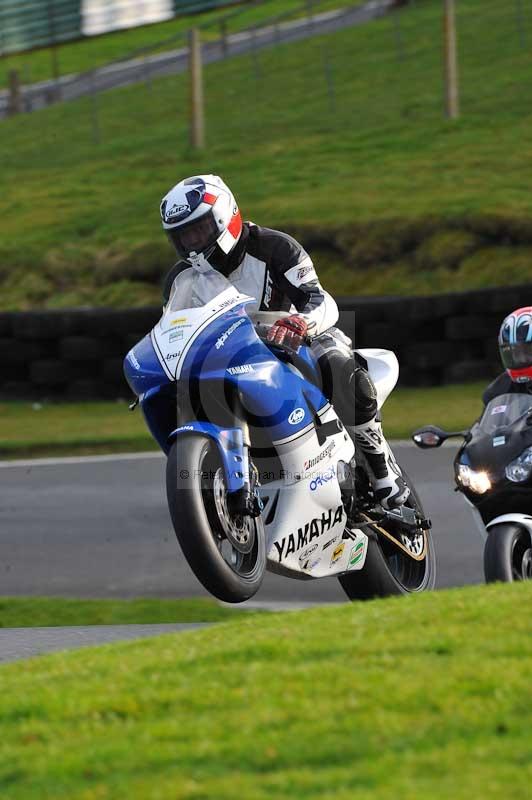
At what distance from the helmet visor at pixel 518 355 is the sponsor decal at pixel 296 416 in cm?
123

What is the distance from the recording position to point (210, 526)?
5.24 meters

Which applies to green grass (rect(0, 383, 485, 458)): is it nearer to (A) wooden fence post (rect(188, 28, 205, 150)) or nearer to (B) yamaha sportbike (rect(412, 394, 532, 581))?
→ (B) yamaha sportbike (rect(412, 394, 532, 581))

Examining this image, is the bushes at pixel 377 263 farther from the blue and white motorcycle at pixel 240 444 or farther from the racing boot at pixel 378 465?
the blue and white motorcycle at pixel 240 444

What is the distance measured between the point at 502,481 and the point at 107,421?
7.26 meters

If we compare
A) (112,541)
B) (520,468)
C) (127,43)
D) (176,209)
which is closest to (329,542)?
(520,468)

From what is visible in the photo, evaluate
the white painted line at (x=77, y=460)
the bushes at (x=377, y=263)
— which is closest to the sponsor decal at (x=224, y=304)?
the white painted line at (x=77, y=460)

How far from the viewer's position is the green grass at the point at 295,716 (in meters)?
3.04

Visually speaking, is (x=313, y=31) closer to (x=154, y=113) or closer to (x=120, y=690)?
(x=154, y=113)

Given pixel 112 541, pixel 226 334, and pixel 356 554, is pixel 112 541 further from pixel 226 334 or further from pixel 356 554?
pixel 226 334

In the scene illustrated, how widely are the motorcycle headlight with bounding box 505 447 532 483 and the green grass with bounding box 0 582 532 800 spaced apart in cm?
162

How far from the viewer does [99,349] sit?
1343 centimetres

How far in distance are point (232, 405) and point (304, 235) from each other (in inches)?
451

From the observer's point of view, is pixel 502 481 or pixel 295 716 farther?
pixel 502 481

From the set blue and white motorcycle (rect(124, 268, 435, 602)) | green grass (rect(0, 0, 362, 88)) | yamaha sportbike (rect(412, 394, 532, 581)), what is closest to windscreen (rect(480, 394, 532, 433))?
yamaha sportbike (rect(412, 394, 532, 581))
